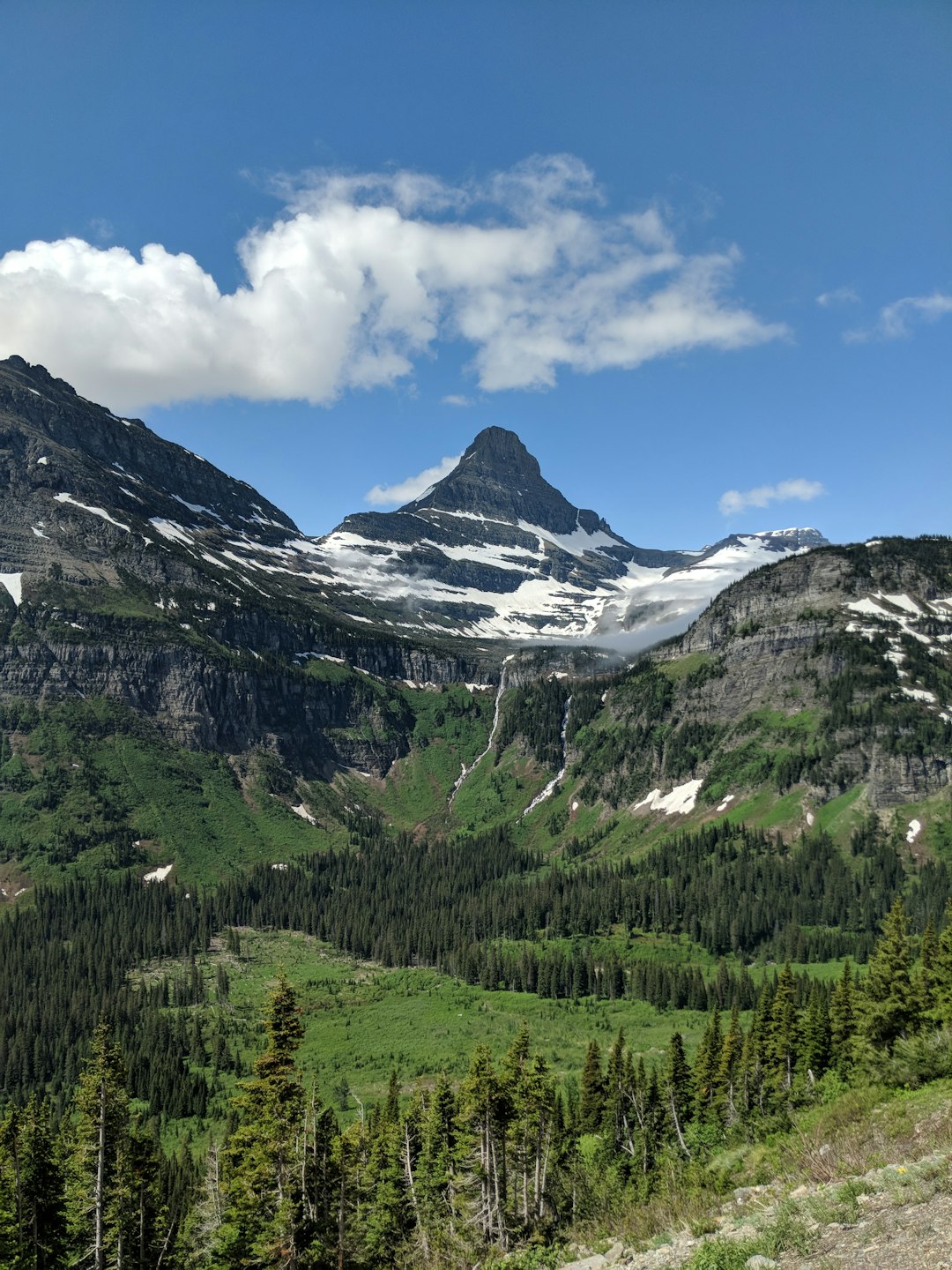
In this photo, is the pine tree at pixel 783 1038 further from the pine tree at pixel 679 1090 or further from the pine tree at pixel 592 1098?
the pine tree at pixel 592 1098

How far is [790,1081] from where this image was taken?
78.2 meters

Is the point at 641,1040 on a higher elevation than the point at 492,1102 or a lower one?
lower

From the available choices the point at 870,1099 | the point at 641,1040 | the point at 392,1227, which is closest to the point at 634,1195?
the point at 392,1227

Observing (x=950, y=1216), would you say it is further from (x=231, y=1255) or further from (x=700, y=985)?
(x=700, y=985)

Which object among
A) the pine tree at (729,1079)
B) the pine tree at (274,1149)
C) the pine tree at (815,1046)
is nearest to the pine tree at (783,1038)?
the pine tree at (815,1046)

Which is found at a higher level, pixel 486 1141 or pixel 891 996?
pixel 891 996

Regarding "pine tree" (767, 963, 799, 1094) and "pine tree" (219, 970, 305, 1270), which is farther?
"pine tree" (767, 963, 799, 1094)

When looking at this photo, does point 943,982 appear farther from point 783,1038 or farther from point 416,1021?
point 416,1021

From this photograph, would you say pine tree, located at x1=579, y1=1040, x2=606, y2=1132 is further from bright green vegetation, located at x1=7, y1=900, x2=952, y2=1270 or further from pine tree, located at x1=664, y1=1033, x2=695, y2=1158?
pine tree, located at x1=664, y1=1033, x2=695, y2=1158

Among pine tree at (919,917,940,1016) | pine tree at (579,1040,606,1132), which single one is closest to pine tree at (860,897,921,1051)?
pine tree at (919,917,940,1016)

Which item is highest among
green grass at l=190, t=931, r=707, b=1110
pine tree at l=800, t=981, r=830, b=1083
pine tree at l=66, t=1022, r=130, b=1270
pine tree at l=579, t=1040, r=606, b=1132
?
pine tree at l=66, t=1022, r=130, b=1270

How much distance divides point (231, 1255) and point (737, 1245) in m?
35.8

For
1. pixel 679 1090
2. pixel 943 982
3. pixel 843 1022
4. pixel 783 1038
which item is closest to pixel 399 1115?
pixel 679 1090

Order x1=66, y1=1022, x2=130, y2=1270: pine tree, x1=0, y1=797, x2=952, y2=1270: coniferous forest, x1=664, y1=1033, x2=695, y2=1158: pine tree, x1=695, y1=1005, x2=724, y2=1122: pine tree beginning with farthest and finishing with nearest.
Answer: x1=695, y1=1005, x2=724, y2=1122: pine tree, x1=664, y1=1033, x2=695, y2=1158: pine tree, x1=66, y1=1022, x2=130, y2=1270: pine tree, x1=0, y1=797, x2=952, y2=1270: coniferous forest
